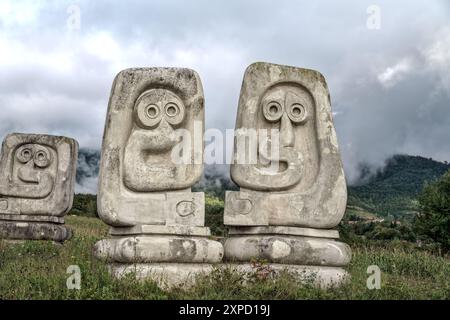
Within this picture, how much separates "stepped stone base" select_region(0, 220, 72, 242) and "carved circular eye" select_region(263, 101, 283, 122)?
27.9 feet

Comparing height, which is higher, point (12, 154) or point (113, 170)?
point (12, 154)

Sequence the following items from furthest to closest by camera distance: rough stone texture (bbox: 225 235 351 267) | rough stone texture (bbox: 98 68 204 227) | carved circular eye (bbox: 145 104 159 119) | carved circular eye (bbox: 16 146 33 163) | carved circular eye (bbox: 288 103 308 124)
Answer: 1. carved circular eye (bbox: 16 146 33 163)
2. carved circular eye (bbox: 288 103 308 124)
3. carved circular eye (bbox: 145 104 159 119)
4. rough stone texture (bbox: 98 68 204 227)
5. rough stone texture (bbox: 225 235 351 267)

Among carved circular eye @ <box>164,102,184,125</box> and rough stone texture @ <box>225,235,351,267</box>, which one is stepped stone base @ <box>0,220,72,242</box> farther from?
rough stone texture @ <box>225,235,351,267</box>

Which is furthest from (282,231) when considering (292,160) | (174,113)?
(174,113)

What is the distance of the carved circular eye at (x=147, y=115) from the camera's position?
30.3ft

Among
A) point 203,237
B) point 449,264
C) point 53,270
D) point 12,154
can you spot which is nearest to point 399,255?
point 449,264

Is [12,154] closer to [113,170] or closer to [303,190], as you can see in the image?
[113,170]

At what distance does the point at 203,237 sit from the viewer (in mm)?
9117

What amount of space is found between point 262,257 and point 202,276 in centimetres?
97

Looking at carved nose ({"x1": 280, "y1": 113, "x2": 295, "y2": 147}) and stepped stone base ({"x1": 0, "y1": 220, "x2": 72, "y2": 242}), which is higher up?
carved nose ({"x1": 280, "y1": 113, "x2": 295, "y2": 147})

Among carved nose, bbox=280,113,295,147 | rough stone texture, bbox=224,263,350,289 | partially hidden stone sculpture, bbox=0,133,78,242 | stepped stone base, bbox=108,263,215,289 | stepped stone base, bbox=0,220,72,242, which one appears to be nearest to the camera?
stepped stone base, bbox=108,263,215,289

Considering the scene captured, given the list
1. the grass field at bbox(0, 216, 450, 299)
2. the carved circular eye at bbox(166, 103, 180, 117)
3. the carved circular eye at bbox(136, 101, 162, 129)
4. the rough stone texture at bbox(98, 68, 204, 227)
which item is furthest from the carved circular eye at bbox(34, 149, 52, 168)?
the carved circular eye at bbox(166, 103, 180, 117)

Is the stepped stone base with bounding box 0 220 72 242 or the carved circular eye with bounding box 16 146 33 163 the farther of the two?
the carved circular eye with bounding box 16 146 33 163

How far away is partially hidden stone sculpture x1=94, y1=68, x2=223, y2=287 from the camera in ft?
28.4
